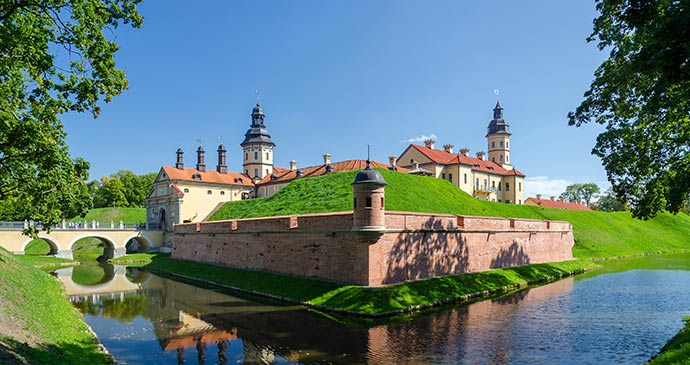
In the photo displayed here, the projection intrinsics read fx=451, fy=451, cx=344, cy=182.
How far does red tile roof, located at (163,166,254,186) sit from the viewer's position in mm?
55188

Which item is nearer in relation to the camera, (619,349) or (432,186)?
(619,349)

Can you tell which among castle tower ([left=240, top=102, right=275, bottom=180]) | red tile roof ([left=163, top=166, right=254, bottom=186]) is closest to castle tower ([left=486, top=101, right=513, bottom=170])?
castle tower ([left=240, top=102, right=275, bottom=180])

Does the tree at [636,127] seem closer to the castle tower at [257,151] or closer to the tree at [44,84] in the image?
the tree at [44,84]

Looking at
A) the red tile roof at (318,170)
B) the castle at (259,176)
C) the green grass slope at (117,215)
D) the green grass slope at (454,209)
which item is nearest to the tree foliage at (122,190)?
the green grass slope at (117,215)

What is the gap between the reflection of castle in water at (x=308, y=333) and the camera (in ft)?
42.0

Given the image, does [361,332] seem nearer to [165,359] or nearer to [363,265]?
[363,265]

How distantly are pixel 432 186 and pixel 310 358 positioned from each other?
30013 mm

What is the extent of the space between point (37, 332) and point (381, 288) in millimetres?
12290

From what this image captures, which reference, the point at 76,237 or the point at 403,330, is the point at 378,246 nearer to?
the point at 403,330

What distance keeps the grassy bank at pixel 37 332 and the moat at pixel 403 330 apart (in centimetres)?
116

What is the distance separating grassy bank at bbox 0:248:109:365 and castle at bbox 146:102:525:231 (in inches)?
1403

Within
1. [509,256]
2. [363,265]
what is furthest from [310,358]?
[509,256]

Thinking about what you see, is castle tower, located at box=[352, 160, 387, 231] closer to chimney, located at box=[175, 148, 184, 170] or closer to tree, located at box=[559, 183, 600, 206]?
chimney, located at box=[175, 148, 184, 170]

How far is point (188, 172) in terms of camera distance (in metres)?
56.7
